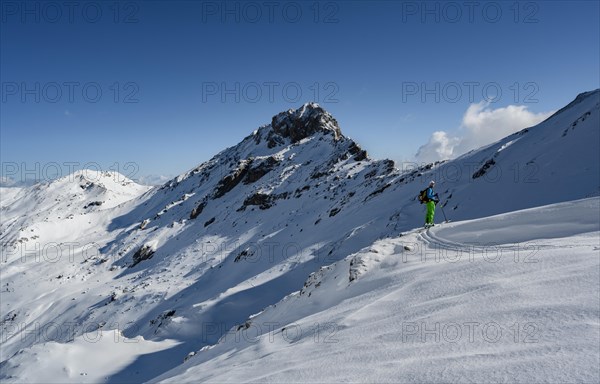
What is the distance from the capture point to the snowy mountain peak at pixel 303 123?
2725 inches

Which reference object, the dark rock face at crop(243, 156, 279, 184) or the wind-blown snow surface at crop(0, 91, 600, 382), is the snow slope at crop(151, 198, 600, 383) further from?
the dark rock face at crop(243, 156, 279, 184)

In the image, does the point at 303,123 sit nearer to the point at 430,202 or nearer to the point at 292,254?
the point at 292,254

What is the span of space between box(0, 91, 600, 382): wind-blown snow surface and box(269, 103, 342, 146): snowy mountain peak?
0.31 m

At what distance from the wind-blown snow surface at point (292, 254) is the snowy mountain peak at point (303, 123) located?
1.03 feet

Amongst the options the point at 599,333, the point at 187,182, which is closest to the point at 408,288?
the point at 599,333

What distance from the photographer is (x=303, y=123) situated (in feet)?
233

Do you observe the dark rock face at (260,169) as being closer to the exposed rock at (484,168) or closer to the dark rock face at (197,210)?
the dark rock face at (197,210)

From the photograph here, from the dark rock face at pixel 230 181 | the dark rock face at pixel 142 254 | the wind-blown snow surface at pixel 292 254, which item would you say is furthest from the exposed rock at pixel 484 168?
the dark rock face at pixel 230 181

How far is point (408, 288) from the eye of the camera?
341 inches

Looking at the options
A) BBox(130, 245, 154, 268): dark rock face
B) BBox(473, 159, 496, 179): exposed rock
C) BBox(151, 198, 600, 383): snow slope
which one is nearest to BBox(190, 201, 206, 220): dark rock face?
BBox(130, 245, 154, 268): dark rock face

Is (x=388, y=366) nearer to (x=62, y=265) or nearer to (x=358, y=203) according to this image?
(x=358, y=203)

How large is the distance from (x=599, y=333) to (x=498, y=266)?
3.71 meters

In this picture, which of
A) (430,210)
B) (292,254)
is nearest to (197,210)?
(292,254)

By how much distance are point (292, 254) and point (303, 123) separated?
45766mm
